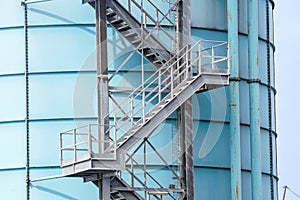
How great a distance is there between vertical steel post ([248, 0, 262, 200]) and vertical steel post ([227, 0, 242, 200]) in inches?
24.4

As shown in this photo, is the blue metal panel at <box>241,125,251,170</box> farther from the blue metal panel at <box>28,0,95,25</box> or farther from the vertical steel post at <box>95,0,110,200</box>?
the blue metal panel at <box>28,0,95,25</box>

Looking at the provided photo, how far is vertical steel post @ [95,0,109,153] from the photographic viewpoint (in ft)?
73.9

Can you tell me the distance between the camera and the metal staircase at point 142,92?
866 inches

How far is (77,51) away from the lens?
24.3 metres

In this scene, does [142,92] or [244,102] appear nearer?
[142,92]

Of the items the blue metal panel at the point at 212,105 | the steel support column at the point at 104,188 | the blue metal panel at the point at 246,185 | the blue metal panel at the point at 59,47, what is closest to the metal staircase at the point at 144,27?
the blue metal panel at the point at 59,47

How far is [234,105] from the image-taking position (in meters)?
25.0

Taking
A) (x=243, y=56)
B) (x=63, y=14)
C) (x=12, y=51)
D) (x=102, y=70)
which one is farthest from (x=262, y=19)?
(x=12, y=51)

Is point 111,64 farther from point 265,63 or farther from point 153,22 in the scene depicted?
point 265,63

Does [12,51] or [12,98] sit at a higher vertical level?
[12,51]

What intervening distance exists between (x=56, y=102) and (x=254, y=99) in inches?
193

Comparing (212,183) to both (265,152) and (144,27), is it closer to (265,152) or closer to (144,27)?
(265,152)

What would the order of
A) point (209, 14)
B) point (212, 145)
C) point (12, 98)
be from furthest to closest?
point (209, 14), point (212, 145), point (12, 98)

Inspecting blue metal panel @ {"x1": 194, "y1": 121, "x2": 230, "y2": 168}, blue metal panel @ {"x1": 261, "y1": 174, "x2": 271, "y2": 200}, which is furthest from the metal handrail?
blue metal panel @ {"x1": 261, "y1": 174, "x2": 271, "y2": 200}
